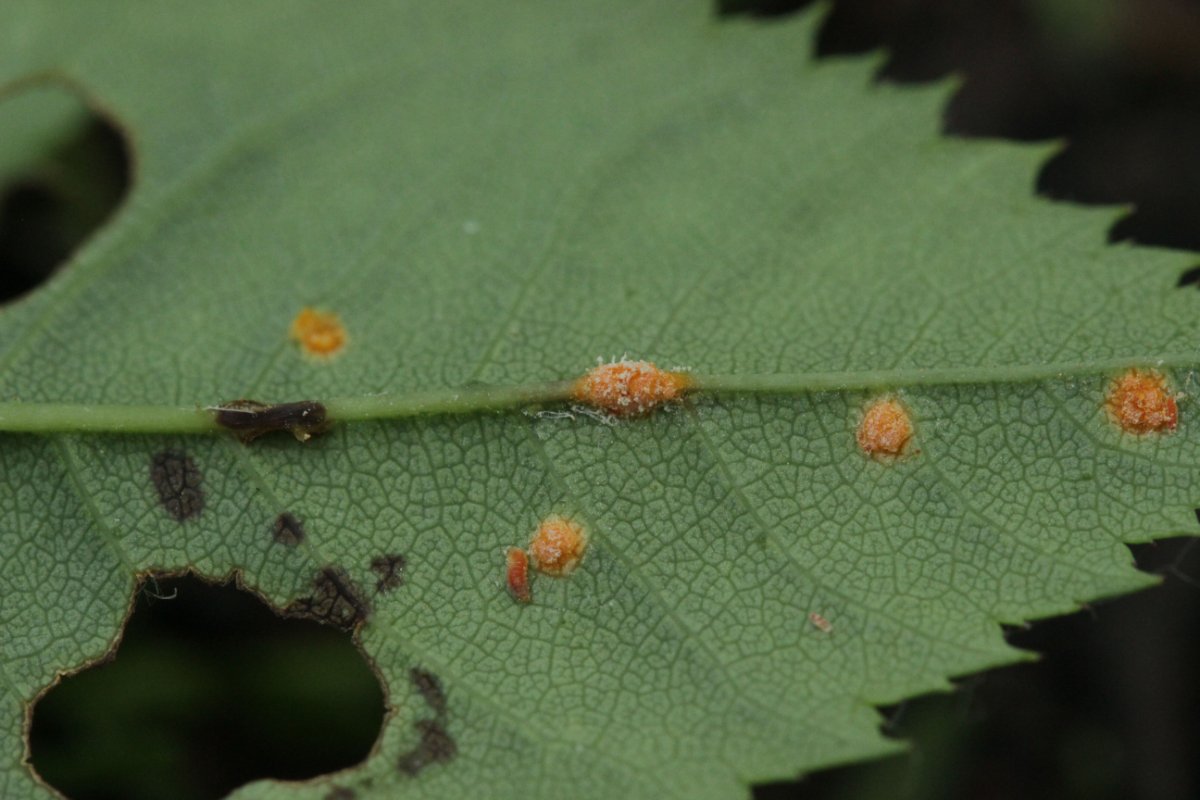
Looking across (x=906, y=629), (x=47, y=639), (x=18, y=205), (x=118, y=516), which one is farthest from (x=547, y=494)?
(x=18, y=205)

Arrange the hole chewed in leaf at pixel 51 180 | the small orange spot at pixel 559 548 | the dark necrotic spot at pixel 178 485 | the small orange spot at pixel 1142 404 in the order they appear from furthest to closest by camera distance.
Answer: the hole chewed in leaf at pixel 51 180
the dark necrotic spot at pixel 178 485
the small orange spot at pixel 559 548
the small orange spot at pixel 1142 404

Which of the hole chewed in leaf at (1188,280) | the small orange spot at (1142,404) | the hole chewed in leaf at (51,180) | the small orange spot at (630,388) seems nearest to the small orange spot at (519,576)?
the small orange spot at (630,388)

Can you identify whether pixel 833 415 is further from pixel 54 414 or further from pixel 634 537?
pixel 54 414

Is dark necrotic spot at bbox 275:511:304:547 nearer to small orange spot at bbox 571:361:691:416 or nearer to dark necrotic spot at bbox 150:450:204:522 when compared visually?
dark necrotic spot at bbox 150:450:204:522

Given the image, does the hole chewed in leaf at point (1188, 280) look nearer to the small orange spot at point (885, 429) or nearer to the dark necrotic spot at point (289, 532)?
the small orange spot at point (885, 429)

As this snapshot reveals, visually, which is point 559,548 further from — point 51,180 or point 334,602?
point 51,180

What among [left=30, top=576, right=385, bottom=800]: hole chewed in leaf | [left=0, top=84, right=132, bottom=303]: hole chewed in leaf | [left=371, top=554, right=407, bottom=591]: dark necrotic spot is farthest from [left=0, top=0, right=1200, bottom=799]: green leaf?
[left=30, top=576, right=385, bottom=800]: hole chewed in leaf
